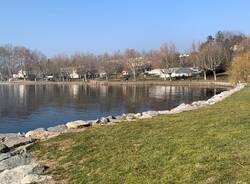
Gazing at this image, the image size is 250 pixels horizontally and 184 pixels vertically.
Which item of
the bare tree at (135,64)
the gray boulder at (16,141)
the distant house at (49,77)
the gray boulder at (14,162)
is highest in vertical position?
the bare tree at (135,64)

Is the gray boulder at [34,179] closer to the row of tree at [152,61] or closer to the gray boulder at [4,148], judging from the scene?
the gray boulder at [4,148]

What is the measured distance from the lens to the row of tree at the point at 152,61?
135m

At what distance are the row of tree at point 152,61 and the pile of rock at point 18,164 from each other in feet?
377

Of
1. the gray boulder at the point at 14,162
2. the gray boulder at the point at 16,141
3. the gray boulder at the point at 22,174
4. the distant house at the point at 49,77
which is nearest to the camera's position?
the gray boulder at the point at 22,174

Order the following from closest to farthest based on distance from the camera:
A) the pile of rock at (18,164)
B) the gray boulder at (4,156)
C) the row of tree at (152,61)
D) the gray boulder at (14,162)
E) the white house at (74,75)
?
the pile of rock at (18,164)
the gray boulder at (14,162)
the gray boulder at (4,156)
the row of tree at (152,61)
the white house at (74,75)

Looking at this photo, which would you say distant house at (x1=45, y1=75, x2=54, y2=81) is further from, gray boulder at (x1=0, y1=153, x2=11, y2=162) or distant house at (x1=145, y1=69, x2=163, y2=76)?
gray boulder at (x1=0, y1=153, x2=11, y2=162)

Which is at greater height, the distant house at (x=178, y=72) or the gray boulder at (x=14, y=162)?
the distant house at (x=178, y=72)

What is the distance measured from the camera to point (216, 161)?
10812mm

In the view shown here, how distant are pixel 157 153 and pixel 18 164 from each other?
486 centimetres

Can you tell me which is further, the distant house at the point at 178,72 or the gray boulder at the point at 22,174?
the distant house at the point at 178,72

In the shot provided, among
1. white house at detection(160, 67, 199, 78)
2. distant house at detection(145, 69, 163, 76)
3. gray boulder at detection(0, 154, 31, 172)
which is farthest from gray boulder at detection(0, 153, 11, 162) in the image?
distant house at detection(145, 69, 163, 76)

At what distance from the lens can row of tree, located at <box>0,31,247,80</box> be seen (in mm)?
135000

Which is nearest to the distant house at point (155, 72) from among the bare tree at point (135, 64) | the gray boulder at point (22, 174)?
the bare tree at point (135, 64)

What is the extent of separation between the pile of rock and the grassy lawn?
431 millimetres
